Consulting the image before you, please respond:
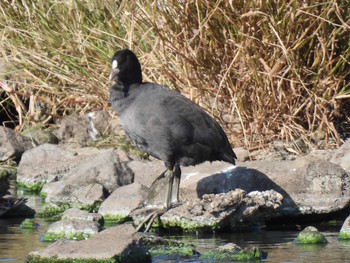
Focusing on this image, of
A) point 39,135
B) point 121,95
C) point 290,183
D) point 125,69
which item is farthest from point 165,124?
point 39,135

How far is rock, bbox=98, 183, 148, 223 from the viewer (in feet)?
25.4

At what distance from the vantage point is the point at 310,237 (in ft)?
22.0

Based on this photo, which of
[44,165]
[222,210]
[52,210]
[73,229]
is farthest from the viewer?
[44,165]

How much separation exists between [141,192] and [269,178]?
37.9 inches

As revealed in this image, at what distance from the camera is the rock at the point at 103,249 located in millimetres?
5984

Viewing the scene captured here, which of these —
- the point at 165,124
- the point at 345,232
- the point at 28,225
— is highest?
the point at 165,124

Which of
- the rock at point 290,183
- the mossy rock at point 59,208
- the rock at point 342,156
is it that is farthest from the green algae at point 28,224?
the rock at point 342,156

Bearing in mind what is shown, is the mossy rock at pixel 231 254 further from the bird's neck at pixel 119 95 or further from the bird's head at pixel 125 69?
the bird's head at pixel 125 69

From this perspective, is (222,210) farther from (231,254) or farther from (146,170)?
(146,170)

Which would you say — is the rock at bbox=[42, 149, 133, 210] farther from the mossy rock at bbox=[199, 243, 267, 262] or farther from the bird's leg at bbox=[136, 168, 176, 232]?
the mossy rock at bbox=[199, 243, 267, 262]

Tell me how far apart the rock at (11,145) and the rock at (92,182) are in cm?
169

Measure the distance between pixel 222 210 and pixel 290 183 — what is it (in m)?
0.79

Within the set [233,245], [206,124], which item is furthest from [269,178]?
[233,245]

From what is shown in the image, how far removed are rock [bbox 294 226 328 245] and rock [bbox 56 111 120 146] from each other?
424 cm
